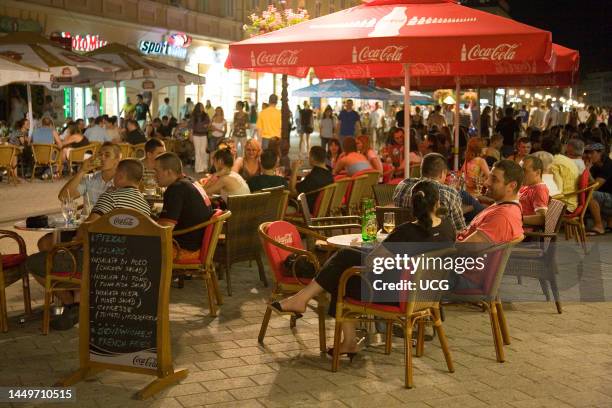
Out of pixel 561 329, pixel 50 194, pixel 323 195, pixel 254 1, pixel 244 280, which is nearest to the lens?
pixel 561 329

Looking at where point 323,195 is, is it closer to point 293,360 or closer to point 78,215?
point 78,215

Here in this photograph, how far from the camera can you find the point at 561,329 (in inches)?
292

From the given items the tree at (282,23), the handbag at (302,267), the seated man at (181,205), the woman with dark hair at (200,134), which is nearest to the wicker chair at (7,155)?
the woman with dark hair at (200,134)

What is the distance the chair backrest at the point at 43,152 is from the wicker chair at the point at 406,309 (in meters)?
14.5

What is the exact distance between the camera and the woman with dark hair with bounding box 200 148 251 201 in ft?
31.9

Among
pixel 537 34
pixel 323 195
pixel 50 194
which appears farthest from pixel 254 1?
pixel 537 34

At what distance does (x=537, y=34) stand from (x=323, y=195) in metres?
3.64

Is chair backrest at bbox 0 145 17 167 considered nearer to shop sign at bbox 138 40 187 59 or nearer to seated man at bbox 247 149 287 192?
seated man at bbox 247 149 287 192

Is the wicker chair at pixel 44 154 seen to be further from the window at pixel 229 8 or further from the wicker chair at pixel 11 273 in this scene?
the window at pixel 229 8

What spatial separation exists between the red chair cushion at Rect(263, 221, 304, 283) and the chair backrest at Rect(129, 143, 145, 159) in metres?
13.3

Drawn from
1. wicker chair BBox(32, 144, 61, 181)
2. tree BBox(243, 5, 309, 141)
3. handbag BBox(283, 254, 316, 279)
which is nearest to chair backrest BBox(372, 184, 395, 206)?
handbag BBox(283, 254, 316, 279)

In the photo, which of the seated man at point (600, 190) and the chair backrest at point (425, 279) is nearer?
the chair backrest at point (425, 279)

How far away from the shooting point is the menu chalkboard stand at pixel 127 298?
561 centimetres

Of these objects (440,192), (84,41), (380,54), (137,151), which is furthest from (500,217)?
(84,41)
